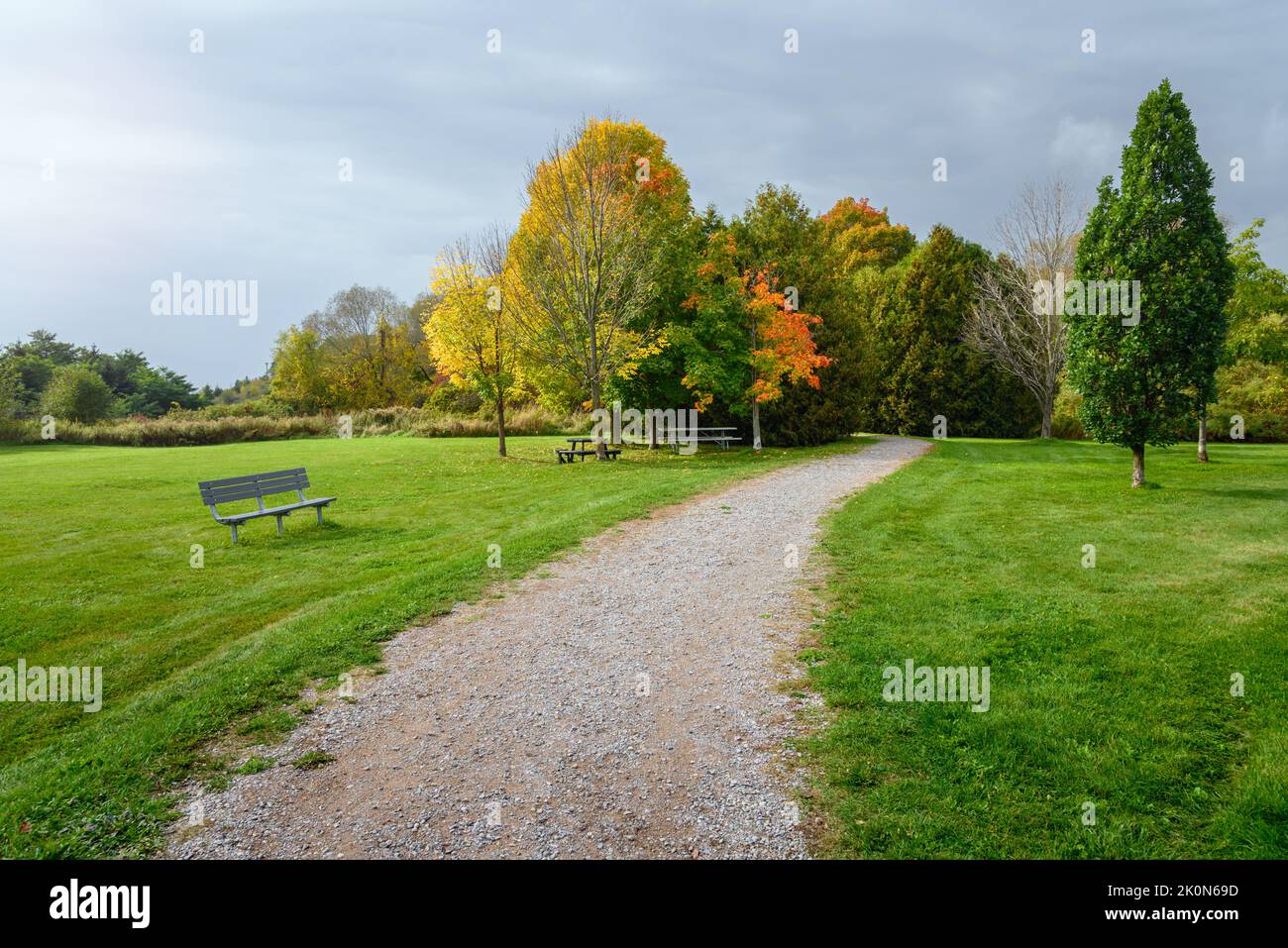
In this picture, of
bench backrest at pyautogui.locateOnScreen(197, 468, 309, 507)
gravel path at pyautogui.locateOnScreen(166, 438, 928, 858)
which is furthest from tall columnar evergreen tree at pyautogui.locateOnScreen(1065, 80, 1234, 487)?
bench backrest at pyautogui.locateOnScreen(197, 468, 309, 507)

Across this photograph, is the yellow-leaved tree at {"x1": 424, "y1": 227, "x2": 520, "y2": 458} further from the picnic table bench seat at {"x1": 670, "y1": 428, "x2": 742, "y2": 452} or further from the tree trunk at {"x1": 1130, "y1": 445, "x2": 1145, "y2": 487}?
the tree trunk at {"x1": 1130, "y1": 445, "x2": 1145, "y2": 487}

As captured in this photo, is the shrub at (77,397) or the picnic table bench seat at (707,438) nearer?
the picnic table bench seat at (707,438)

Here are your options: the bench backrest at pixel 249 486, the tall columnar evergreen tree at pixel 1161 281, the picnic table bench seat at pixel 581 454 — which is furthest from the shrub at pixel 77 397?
the tall columnar evergreen tree at pixel 1161 281

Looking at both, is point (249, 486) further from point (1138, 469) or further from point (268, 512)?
point (1138, 469)

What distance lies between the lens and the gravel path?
3.78 meters

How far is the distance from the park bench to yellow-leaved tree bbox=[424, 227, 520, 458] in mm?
12235

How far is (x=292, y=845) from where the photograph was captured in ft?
12.3

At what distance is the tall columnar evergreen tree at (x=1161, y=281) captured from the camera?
44.8 ft

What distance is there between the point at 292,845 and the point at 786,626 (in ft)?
15.8

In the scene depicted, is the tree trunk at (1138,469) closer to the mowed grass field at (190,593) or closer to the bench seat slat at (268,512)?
the mowed grass field at (190,593)

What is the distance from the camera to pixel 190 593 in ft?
28.9

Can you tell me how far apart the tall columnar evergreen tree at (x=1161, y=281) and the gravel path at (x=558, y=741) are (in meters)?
10.7
